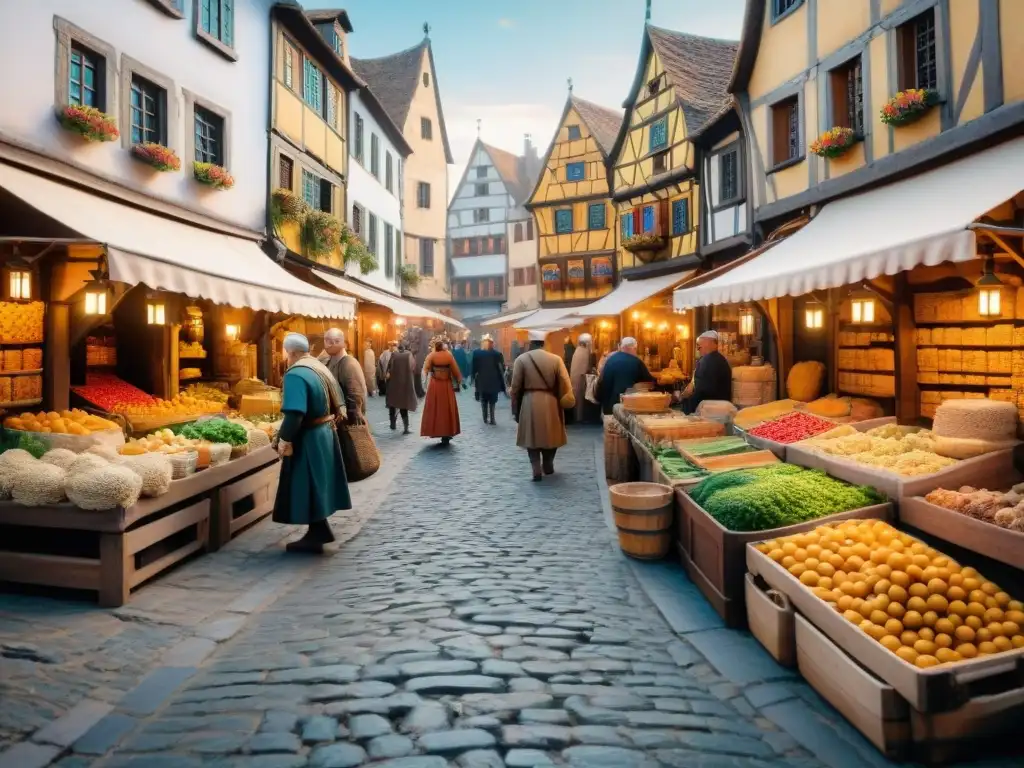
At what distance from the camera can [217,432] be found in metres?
7.40

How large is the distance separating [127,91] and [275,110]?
5.15m

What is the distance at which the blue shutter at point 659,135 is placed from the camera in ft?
67.7

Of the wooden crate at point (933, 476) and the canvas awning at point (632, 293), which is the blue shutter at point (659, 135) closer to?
the canvas awning at point (632, 293)

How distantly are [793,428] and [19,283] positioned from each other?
7755mm

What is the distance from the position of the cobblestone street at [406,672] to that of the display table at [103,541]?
0.17 m

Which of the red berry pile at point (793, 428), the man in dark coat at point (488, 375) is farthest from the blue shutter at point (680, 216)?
the red berry pile at point (793, 428)

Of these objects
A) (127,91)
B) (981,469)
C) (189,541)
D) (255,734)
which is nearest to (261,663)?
(255,734)

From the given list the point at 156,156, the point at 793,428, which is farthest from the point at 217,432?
the point at 793,428

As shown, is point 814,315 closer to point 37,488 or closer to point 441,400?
point 441,400

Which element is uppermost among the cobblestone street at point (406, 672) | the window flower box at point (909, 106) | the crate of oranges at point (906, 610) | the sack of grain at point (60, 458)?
the window flower box at point (909, 106)

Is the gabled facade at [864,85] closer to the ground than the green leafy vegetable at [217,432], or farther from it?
farther from it

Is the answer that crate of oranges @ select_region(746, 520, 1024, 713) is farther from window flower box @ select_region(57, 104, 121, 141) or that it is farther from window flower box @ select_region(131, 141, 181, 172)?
window flower box @ select_region(131, 141, 181, 172)

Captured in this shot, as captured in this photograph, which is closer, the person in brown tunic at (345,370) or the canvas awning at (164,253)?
the canvas awning at (164,253)

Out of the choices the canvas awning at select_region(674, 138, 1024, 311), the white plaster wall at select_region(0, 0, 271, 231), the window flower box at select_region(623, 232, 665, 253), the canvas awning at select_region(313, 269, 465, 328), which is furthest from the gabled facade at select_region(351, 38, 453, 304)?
the canvas awning at select_region(674, 138, 1024, 311)
